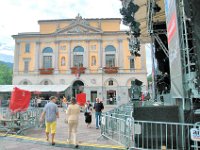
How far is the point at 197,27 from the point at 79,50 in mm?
40811

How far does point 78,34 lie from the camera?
47000 mm

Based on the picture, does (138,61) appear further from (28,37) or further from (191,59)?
(191,59)

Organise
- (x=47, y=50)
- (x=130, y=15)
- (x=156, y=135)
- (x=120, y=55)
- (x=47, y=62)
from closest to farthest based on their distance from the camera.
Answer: (x=156, y=135)
(x=130, y=15)
(x=120, y=55)
(x=47, y=62)
(x=47, y=50)

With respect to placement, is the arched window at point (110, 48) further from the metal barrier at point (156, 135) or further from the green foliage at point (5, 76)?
the metal barrier at point (156, 135)

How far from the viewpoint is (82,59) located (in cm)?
4725

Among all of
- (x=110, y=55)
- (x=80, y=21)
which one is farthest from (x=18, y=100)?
(x=80, y=21)

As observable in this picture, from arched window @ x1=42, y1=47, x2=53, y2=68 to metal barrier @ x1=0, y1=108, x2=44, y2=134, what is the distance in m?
35.8

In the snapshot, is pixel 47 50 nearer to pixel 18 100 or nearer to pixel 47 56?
pixel 47 56

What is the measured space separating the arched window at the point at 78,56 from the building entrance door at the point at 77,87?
3.32 meters

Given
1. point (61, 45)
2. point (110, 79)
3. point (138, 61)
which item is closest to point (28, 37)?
point (61, 45)

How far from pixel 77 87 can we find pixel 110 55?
8.44m

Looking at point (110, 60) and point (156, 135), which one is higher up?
point (110, 60)

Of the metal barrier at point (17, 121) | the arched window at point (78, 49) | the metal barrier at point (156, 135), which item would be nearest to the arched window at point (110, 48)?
the arched window at point (78, 49)

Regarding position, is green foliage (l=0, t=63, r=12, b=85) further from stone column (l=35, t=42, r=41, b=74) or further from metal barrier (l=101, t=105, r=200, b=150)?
metal barrier (l=101, t=105, r=200, b=150)
